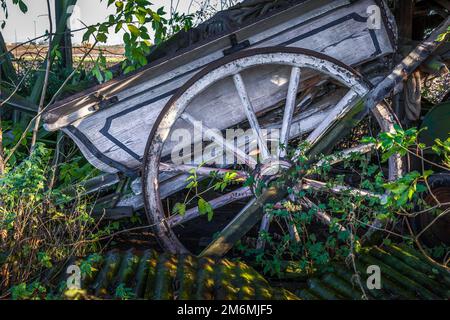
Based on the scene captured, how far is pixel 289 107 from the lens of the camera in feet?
13.6

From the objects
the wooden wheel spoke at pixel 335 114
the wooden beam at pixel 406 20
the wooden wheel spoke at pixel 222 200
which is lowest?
the wooden wheel spoke at pixel 222 200

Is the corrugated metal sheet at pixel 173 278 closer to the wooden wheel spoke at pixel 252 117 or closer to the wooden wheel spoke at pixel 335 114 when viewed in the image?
the wooden wheel spoke at pixel 252 117

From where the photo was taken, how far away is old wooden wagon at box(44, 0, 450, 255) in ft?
12.9

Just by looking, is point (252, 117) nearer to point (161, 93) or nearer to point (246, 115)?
point (246, 115)

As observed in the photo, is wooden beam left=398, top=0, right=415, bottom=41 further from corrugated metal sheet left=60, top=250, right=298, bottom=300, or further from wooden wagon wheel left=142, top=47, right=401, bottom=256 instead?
corrugated metal sheet left=60, top=250, right=298, bottom=300

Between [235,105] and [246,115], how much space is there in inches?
5.9

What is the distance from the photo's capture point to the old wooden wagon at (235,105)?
3.93 meters

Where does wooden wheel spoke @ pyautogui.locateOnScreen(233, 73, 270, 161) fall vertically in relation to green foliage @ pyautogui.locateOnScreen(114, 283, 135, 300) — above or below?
above

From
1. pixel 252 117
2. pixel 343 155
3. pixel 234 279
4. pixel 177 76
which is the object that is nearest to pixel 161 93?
pixel 177 76

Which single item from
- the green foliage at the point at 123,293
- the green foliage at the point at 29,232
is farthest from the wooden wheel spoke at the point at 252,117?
the green foliage at the point at 123,293

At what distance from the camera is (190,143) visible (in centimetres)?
423

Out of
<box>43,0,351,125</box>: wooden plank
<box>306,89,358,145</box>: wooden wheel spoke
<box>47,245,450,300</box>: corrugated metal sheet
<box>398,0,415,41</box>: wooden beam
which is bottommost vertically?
<box>47,245,450,300</box>: corrugated metal sheet

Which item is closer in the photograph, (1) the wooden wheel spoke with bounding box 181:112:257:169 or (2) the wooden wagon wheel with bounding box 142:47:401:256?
(2) the wooden wagon wheel with bounding box 142:47:401:256

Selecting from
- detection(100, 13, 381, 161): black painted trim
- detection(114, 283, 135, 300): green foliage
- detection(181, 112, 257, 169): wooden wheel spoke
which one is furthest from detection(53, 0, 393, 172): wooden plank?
detection(114, 283, 135, 300): green foliage
